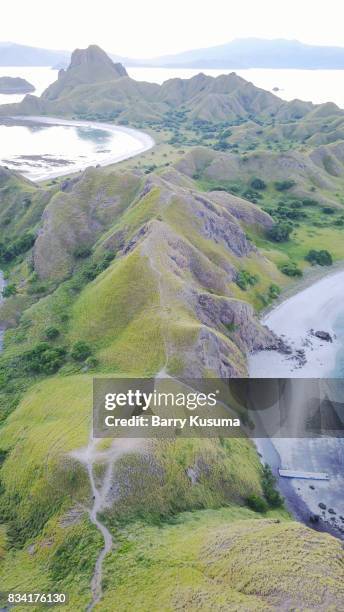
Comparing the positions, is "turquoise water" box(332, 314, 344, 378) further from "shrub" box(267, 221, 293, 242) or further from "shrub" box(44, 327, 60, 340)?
"shrub" box(44, 327, 60, 340)

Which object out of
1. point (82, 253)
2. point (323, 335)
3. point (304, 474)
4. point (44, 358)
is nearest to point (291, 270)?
point (323, 335)

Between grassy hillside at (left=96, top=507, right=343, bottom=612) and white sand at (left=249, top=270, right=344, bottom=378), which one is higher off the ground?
white sand at (left=249, top=270, right=344, bottom=378)

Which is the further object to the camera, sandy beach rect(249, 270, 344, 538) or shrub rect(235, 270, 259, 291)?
shrub rect(235, 270, 259, 291)

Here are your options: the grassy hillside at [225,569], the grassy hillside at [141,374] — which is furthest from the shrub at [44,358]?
the grassy hillside at [225,569]

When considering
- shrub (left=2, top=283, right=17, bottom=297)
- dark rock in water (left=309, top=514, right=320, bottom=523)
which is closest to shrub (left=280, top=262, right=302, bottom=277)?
shrub (left=2, top=283, right=17, bottom=297)

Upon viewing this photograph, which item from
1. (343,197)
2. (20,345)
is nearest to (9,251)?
(20,345)

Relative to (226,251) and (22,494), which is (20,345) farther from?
(226,251)
